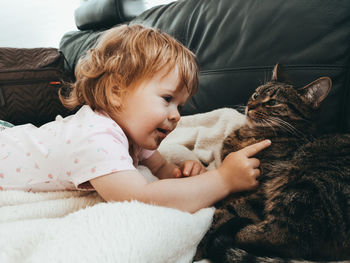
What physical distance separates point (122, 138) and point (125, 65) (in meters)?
0.23

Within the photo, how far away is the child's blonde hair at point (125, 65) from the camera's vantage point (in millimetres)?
764

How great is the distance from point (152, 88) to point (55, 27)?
2689 millimetres

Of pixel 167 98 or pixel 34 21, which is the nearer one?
pixel 167 98

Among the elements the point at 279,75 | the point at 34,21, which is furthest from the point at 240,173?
the point at 34,21

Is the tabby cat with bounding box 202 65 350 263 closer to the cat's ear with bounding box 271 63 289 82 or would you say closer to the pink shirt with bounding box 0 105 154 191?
the cat's ear with bounding box 271 63 289 82

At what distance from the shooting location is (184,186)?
610 mm

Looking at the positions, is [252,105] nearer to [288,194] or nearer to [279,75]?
[279,75]

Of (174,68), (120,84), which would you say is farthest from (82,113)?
(174,68)

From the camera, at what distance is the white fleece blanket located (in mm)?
399

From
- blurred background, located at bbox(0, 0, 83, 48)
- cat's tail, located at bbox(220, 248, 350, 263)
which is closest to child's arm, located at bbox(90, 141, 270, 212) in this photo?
cat's tail, located at bbox(220, 248, 350, 263)

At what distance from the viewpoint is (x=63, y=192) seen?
0.73 metres

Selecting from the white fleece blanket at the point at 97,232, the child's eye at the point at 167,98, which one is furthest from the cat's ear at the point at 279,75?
the white fleece blanket at the point at 97,232

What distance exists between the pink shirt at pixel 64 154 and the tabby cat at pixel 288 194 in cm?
30

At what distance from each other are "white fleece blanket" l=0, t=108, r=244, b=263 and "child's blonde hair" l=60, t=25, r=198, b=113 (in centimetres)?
32
